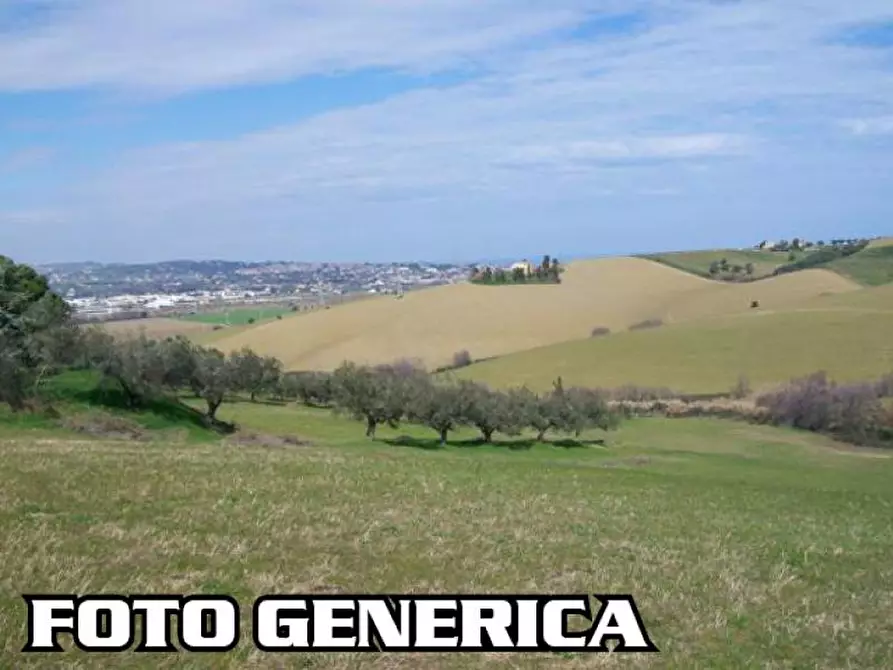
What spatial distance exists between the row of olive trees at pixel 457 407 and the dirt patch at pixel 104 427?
21.6 meters

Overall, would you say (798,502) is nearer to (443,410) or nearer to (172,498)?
(172,498)

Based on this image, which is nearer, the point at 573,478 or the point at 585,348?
the point at 573,478

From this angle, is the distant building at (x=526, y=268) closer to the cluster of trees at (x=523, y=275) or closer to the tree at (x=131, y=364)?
the cluster of trees at (x=523, y=275)

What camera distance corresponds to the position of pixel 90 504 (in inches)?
621

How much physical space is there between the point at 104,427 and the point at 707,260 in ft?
527

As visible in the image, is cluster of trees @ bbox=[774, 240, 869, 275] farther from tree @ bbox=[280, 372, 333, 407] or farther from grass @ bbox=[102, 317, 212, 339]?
tree @ bbox=[280, 372, 333, 407]

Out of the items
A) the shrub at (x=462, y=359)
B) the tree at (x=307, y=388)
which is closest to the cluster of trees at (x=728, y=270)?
the shrub at (x=462, y=359)

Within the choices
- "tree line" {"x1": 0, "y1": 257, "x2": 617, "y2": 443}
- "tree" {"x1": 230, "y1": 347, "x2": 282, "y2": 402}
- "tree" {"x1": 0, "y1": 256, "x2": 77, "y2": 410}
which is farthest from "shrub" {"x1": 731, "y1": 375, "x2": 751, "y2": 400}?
"tree" {"x1": 0, "y1": 256, "x2": 77, "y2": 410}

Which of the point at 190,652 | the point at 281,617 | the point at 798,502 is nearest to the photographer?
the point at 190,652

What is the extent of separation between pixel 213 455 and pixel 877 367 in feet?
255

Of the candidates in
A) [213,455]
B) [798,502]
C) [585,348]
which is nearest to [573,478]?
[798,502]

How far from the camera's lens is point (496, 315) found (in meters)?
134

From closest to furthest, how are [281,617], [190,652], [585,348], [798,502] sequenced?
[190,652]
[281,617]
[798,502]
[585,348]

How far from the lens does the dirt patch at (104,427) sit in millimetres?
41375
